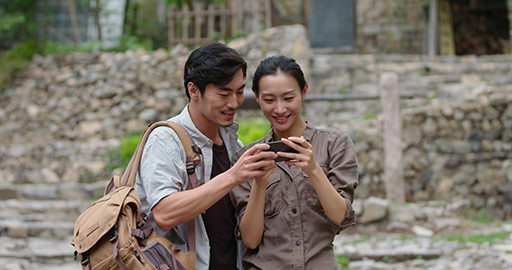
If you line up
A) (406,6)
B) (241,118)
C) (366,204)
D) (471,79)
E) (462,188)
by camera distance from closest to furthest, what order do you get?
1. (366,204)
2. (462,188)
3. (241,118)
4. (471,79)
5. (406,6)

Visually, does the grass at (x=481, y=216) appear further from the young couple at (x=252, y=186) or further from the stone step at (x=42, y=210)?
the young couple at (x=252, y=186)

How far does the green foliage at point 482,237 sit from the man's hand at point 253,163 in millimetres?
4651

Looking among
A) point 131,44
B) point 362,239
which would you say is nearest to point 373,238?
point 362,239

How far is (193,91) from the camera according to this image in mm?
2172

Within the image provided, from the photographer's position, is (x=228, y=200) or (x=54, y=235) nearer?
(x=228, y=200)

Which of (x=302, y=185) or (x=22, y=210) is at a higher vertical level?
(x=302, y=185)

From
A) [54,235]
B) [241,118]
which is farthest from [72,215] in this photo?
[241,118]

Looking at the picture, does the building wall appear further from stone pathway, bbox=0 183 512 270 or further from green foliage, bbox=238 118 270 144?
stone pathway, bbox=0 183 512 270

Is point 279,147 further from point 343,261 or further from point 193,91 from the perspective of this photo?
point 343,261

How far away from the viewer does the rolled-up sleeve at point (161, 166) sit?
195 cm

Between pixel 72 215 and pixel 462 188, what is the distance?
5293 mm

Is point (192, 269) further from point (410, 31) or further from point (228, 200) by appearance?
point (410, 31)

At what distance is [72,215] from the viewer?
725 centimetres

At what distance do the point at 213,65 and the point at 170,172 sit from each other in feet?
1.37
